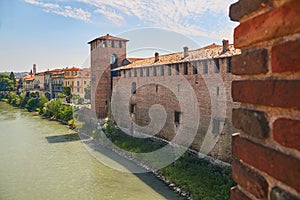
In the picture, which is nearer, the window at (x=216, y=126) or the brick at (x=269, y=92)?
the brick at (x=269, y=92)

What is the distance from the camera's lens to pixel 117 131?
53.9 feet

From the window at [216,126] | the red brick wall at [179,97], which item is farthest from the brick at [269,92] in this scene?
the window at [216,126]

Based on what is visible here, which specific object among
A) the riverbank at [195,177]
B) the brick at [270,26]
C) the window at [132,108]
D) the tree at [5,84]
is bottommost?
the riverbank at [195,177]

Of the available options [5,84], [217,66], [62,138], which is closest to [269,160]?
[217,66]

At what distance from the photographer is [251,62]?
2.64 feet

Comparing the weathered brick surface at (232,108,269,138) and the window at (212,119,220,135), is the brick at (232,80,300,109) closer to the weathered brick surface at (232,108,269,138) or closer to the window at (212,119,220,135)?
the weathered brick surface at (232,108,269,138)

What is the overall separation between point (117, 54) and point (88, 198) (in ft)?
41.7

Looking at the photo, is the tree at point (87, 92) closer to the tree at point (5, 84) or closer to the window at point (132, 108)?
the window at point (132, 108)

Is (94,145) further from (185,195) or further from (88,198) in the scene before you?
(185,195)

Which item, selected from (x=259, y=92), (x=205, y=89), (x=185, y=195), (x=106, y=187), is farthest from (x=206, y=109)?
(x=259, y=92)

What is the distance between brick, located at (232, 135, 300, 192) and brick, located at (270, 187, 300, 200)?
0.03 m

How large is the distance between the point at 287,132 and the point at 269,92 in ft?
0.37

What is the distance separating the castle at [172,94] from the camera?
9984 millimetres

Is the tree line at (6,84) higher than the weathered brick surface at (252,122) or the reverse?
higher
